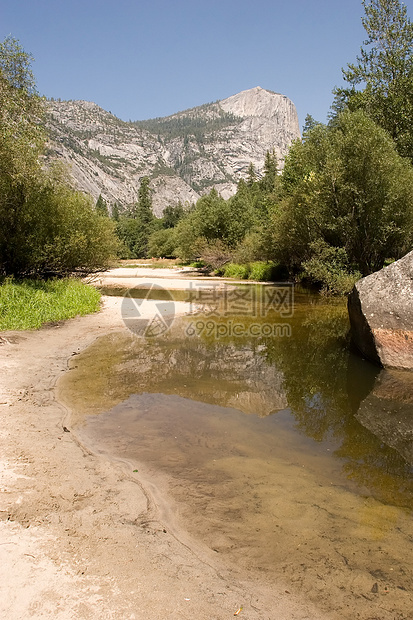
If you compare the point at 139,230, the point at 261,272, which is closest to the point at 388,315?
the point at 261,272

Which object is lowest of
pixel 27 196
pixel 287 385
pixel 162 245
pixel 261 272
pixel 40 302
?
pixel 287 385

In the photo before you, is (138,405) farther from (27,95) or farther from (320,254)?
(320,254)

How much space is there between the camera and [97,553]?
338 cm

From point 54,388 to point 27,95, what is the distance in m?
16.8

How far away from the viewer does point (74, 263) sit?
23.0 metres

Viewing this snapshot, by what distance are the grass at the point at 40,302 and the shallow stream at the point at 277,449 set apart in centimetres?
368

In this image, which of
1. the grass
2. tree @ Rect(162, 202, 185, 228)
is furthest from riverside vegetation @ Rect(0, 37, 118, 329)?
tree @ Rect(162, 202, 185, 228)

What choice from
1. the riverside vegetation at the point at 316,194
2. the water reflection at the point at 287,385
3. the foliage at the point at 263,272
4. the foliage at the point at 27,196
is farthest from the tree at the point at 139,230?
the water reflection at the point at 287,385

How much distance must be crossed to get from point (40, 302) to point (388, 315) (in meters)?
13.2

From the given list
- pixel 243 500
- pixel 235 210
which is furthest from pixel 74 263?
pixel 235 210

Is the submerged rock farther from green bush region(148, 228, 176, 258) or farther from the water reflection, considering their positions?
green bush region(148, 228, 176, 258)

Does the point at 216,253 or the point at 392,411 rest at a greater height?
the point at 216,253

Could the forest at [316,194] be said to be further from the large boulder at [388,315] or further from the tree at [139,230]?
the tree at [139,230]

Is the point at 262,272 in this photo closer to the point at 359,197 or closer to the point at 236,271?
the point at 236,271
